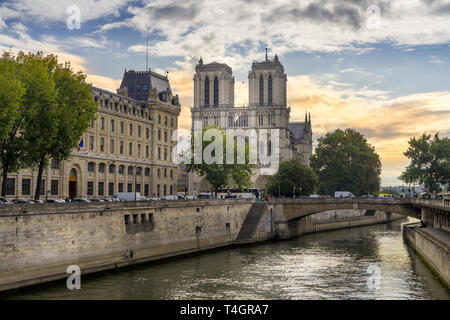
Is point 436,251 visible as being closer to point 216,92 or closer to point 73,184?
point 73,184

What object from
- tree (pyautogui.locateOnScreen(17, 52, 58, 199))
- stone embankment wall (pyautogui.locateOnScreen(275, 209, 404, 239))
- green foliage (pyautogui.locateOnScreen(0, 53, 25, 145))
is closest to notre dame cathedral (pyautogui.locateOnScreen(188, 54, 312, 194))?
stone embankment wall (pyautogui.locateOnScreen(275, 209, 404, 239))

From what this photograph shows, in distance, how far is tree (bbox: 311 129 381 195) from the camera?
12496cm

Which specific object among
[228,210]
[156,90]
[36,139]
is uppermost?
[156,90]

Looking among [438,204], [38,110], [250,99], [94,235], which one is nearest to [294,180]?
[250,99]

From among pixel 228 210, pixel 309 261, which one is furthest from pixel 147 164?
pixel 309 261

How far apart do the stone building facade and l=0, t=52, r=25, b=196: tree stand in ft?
59.2

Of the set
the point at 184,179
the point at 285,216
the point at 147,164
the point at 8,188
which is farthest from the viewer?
the point at 184,179

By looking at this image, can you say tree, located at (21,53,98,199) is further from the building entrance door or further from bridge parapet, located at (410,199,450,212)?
bridge parapet, located at (410,199,450,212)

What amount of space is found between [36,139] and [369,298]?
98.7ft

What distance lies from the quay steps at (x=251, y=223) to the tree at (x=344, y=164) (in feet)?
159

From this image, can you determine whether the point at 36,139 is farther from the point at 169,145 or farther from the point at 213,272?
the point at 169,145

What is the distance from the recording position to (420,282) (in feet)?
140

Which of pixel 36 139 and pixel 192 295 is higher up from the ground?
pixel 36 139

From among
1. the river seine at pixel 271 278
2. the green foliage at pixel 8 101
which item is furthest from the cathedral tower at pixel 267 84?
the green foliage at pixel 8 101
